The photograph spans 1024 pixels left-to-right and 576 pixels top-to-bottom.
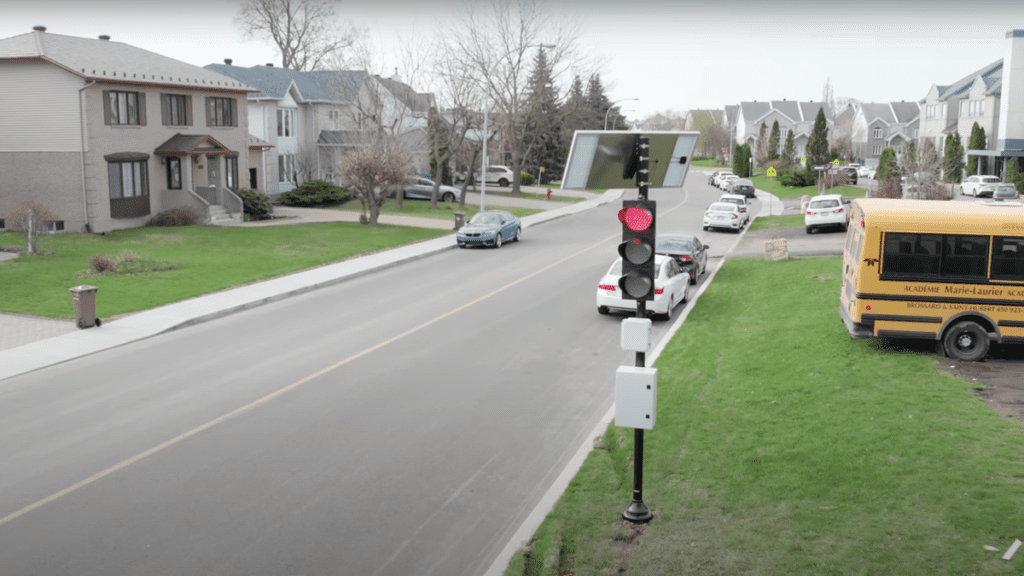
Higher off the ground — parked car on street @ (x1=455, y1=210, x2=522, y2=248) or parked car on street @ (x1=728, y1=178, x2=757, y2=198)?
parked car on street @ (x1=728, y1=178, x2=757, y2=198)

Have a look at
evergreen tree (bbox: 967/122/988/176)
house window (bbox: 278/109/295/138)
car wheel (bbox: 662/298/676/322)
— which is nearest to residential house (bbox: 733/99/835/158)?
evergreen tree (bbox: 967/122/988/176)

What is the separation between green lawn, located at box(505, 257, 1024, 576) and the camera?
298 inches

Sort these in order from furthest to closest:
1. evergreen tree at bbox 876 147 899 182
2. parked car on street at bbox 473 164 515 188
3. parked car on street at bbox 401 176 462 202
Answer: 1. parked car on street at bbox 473 164 515 188
2. parked car on street at bbox 401 176 462 202
3. evergreen tree at bbox 876 147 899 182

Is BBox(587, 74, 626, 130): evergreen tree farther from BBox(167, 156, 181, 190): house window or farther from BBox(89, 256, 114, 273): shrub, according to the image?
BBox(89, 256, 114, 273): shrub

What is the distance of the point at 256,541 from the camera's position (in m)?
8.16

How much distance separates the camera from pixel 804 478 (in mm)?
9344

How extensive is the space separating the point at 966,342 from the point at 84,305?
16730 millimetres

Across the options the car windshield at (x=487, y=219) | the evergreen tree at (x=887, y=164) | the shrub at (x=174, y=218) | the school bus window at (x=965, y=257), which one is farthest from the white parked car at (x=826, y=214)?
the shrub at (x=174, y=218)

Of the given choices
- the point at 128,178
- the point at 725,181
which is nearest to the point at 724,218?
the point at 128,178

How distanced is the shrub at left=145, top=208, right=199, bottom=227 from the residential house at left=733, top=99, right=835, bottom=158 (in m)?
116

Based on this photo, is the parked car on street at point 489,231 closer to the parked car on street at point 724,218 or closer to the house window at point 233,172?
the parked car on street at point 724,218

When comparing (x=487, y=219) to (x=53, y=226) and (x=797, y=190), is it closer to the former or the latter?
(x=53, y=226)

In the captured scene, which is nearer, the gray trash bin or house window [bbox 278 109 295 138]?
the gray trash bin

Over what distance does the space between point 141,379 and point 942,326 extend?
13212 millimetres
